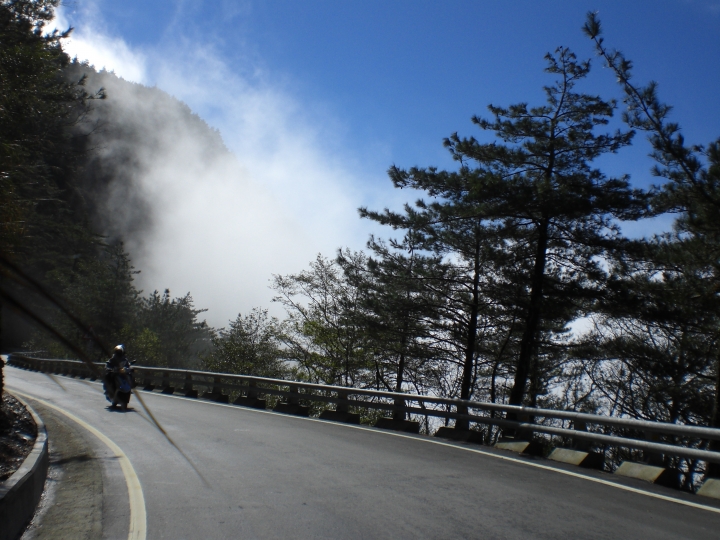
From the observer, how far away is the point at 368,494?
6.45 m

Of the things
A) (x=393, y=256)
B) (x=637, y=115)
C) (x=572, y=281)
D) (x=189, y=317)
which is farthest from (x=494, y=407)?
(x=189, y=317)

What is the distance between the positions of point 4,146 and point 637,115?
502 inches

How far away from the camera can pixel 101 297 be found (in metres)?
54.6

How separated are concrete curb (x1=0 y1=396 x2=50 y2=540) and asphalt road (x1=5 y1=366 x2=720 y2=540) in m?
0.69

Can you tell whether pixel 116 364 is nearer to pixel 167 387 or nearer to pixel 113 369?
pixel 113 369

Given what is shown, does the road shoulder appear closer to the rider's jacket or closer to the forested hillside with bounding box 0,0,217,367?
the forested hillside with bounding box 0,0,217,367

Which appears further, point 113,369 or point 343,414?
point 113,369

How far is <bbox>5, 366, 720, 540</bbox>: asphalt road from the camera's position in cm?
523

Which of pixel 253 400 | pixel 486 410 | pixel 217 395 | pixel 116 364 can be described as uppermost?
pixel 486 410

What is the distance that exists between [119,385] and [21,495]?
11.0m

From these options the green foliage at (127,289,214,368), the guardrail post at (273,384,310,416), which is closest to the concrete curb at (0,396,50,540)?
the guardrail post at (273,384,310,416)

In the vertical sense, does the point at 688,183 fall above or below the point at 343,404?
above

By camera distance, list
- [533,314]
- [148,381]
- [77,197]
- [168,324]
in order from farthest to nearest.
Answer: [77,197] < [168,324] < [148,381] < [533,314]

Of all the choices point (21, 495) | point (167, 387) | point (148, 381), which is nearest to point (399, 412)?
point (21, 495)
